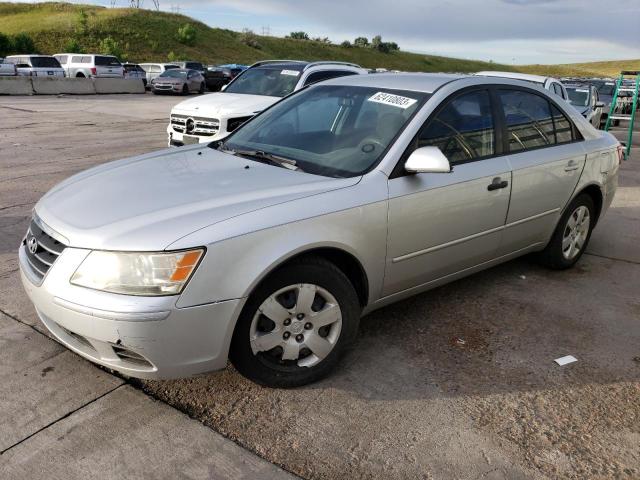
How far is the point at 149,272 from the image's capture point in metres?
2.56

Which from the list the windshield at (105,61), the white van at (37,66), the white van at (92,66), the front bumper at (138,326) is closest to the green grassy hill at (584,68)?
the windshield at (105,61)

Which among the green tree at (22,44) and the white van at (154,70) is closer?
the white van at (154,70)

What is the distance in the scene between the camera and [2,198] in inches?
271

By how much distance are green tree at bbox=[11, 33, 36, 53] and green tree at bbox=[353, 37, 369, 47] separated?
5385cm

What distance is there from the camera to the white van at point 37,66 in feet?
93.7

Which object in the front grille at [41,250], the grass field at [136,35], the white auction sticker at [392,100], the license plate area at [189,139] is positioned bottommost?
the license plate area at [189,139]

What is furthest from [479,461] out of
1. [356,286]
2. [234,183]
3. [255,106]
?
[255,106]

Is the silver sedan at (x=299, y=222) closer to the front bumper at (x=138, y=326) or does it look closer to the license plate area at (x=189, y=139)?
the front bumper at (x=138, y=326)

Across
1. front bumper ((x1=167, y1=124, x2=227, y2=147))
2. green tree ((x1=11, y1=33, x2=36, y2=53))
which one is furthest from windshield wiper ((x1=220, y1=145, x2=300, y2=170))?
green tree ((x1=11, y1=33, x2=36, y2=53))

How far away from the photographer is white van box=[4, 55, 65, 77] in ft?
93.7

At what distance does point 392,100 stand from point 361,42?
96445 millimetres

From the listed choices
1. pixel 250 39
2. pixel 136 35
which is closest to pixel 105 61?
pixel 136 35

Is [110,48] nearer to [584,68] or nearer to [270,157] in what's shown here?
[270,157]

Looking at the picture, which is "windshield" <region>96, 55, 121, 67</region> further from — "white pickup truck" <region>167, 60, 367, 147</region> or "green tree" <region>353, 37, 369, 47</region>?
"green tree" <region>353, 37, 369, 47</region>
